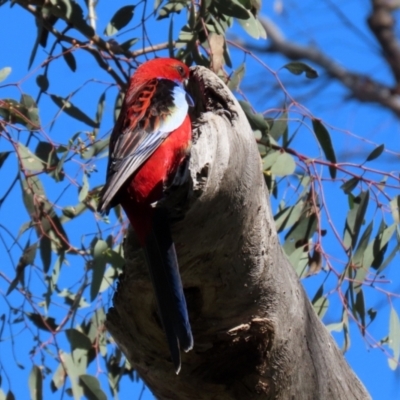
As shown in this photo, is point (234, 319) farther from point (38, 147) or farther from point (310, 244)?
point (38, 147)

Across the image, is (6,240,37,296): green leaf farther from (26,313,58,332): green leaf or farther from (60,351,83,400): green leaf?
(60,351,83,400): green leaf

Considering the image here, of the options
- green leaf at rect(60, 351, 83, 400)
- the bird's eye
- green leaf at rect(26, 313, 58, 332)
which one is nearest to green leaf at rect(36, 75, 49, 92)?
the bird's eye

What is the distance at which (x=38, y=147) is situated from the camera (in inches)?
111

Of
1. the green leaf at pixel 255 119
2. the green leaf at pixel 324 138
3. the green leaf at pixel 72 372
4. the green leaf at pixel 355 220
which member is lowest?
the green leaf at pixel 72 372

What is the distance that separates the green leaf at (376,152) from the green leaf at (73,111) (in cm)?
89

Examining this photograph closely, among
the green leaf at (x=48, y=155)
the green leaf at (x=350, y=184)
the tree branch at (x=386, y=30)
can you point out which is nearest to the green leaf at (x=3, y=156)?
the green leaf at (x=48, y=155)

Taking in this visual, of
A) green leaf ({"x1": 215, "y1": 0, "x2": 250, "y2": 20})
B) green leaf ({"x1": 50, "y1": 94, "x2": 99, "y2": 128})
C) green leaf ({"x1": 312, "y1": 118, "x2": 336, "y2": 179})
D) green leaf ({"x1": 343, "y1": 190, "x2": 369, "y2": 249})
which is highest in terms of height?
green leaf ({"x1": 50, "y1": 94, "x2": 99, "y2": 128})

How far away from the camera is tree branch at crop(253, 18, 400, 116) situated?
220 cm

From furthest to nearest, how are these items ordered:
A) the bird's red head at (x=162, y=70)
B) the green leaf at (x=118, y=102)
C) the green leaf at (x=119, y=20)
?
the green leaf at (x=118, y=102) < the green leaf at (x=119, y=20) < the bird's red head at (x=162, y=70)

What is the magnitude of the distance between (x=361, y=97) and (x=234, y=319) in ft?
2.17

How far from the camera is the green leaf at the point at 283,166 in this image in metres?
2.64

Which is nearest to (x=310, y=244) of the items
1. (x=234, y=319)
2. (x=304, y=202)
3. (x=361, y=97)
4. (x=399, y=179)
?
→ (x=304, y=202)

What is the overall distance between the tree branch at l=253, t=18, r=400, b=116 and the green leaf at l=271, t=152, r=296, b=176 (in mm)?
294

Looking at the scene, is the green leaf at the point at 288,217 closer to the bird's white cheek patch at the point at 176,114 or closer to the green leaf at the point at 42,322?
the bird's white cheek patch at the point at 176,114
